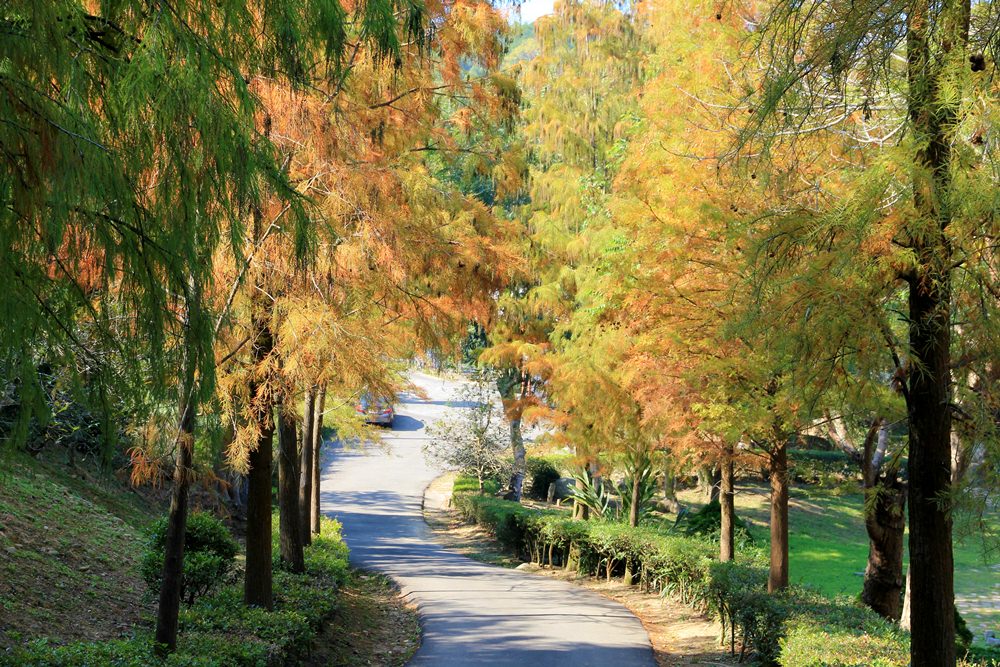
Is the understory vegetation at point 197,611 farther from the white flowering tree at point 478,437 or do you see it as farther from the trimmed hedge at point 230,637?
the white flowering tree at point 478,437

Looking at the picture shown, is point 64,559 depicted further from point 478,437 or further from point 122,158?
point 478,437

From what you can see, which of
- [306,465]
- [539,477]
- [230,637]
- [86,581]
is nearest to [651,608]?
[306,465]

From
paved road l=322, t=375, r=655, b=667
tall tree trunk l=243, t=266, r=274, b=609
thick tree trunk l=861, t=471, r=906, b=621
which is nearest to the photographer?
tall tree trunk l=243, t=266, r=274, b=609

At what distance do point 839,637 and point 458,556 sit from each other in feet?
42.6

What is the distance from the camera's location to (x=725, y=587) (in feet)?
38.3

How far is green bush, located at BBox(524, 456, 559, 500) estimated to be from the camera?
31656mm

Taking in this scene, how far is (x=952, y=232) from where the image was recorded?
6.32m

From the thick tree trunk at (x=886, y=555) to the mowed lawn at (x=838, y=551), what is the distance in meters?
3.94

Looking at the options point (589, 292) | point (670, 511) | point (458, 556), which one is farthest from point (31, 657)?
point (670, 511)

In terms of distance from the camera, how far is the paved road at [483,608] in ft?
35.4

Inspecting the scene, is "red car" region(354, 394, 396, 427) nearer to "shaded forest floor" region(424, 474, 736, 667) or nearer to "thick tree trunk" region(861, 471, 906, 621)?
"shaded forest floor" region(424, 474, 736, 667)

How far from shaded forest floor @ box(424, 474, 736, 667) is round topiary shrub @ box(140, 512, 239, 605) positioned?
534 cm

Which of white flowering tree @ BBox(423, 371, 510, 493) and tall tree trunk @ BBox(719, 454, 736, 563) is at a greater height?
white flowering tree @ BBox(423, 371, 510, 493)

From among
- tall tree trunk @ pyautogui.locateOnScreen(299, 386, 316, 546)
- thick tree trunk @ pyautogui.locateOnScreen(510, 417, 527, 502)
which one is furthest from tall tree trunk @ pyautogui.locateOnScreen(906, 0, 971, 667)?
thick tree trunk @ pyautogui.locateOnScreen(510, 417, 527, 502)
